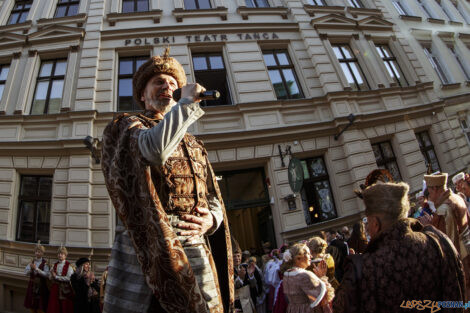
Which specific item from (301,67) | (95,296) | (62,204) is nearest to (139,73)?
(95,296)

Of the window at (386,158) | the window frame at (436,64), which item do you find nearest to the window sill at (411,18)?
the window frame at (436,64)

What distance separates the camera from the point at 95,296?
18.8 feet

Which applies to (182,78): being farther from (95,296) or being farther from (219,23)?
(219,23)

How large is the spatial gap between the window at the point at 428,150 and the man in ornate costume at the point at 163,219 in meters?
11.4

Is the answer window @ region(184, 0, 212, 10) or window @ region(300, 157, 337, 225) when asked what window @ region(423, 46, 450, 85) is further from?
window @ region(184, 0, 212, 10)

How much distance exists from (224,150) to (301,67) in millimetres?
4441

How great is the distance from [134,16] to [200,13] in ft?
8.02

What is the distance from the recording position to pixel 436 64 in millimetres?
13758

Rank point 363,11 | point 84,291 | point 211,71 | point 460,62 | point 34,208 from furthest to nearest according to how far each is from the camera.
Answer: point 460,62
point 363,11
point 211,71
point 34,208
point 84,291

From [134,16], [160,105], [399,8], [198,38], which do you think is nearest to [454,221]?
[160,105]

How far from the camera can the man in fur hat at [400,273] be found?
1.71 meters

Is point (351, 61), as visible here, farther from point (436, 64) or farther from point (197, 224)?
point (197, 224)

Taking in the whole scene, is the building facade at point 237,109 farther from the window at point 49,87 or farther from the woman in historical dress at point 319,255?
the woman in historical dress at point 319,255

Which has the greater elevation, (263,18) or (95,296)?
(263,18)
